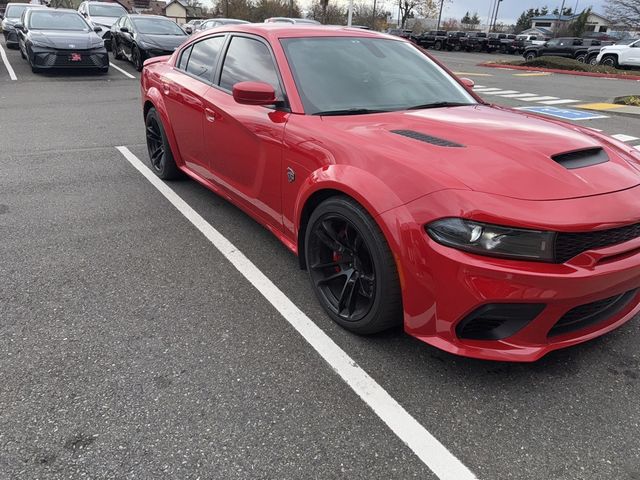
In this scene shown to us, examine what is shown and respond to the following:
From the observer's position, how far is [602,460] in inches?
78.8

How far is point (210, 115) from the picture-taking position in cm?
387

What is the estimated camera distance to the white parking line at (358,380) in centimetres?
199

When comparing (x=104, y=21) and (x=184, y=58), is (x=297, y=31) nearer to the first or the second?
(x=184, y=58)

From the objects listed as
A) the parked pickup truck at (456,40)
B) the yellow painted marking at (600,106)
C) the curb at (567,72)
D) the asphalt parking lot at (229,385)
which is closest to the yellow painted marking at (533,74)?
the curb at (567,72)

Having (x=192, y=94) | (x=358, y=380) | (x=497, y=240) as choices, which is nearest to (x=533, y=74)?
(x=192, y=94)

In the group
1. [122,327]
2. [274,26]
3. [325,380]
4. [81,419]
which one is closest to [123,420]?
[81,419]

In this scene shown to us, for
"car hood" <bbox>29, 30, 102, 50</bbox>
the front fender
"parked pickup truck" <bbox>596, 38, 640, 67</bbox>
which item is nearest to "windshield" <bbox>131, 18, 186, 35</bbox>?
"car hood" <bbox>29, 30, 102, 50</bbox>

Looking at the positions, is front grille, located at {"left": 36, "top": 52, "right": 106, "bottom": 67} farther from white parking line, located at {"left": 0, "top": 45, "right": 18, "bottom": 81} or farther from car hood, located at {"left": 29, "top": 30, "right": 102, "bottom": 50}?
white parking line, located at {"left": 0, "top": 45, "right": 18, "bottom": 81}

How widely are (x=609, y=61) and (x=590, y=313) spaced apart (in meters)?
26.3

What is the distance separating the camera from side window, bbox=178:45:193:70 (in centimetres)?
468

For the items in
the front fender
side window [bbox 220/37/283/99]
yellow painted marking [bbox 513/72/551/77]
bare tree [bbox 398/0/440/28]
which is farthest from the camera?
bare tree [bbox 398/0/440/28]

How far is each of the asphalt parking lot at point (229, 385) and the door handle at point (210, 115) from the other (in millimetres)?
964

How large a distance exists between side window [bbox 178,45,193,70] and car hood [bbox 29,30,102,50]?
9379 millimetres

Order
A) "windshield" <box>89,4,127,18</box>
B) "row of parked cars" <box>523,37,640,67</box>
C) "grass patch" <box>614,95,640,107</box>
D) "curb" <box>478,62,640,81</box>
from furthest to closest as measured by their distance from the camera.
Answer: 1. "row of parked cars" <box>523,37,640,67</box>
2. "curb" <box>478,62,640,81</box>
3. "windshield" <box>89,4,127,18</box>
4. "grass patch" <box>614,95,640,107</box>
